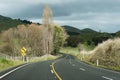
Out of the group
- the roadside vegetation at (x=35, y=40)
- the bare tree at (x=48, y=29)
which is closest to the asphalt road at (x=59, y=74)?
the bare tree at (x=48, y=29)

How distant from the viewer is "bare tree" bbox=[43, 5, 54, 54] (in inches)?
4904

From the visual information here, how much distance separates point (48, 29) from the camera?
5128 inches

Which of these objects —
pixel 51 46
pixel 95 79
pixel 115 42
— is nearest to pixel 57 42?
pixel 51 46

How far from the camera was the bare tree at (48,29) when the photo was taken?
125 metres

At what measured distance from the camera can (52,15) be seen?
125250mm

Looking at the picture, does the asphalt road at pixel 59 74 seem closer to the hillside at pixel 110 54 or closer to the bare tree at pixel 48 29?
the hillside at pixel 110 54

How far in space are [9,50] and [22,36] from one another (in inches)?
298

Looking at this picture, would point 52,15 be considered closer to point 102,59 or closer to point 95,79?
point 102,59

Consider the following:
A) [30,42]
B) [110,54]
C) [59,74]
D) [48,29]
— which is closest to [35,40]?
[30,42]

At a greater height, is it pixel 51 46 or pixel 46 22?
pixel 46 22

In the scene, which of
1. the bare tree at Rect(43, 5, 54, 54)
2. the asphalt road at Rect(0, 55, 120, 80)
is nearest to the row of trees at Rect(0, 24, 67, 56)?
the bare tree at Rect(43, 5, 54, 54)

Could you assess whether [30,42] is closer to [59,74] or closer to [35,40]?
[35,40]

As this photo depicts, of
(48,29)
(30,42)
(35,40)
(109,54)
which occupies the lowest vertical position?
(30,42)

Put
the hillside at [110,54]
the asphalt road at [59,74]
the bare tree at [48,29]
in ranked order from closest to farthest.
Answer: the asphalt road at [59,74]
the hillside at [110,54]
the bare tree at [48,29]
